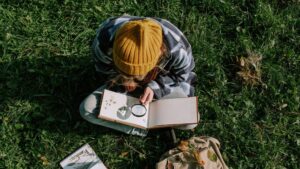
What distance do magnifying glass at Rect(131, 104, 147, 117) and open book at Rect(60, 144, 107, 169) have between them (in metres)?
0.62

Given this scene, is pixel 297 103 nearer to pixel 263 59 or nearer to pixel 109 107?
pixel 263 59

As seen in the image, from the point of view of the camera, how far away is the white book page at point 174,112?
382 cm

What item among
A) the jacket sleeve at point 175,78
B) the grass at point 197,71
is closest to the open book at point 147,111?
the jacket sleeve at point 175,78

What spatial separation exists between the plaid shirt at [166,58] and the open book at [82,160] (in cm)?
67

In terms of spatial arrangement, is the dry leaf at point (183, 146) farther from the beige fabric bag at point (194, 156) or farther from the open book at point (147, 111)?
the open book at point (147, 111)

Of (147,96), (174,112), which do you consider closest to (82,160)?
(147,96)

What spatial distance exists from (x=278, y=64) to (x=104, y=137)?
5.60ft

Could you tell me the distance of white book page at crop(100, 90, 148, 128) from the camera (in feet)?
12.4

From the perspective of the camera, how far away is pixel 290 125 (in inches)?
174

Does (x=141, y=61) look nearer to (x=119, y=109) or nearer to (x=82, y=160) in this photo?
(x=119, y=109)

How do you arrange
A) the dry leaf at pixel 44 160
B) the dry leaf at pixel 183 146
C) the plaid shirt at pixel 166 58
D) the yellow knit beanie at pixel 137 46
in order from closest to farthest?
1. the yellow knit beanie at pixel 137 46
2. the plaid shirt at pixel 166 58
3. the dry leaf at pixel 183 146
4. the dry leaf at pixel 44 160

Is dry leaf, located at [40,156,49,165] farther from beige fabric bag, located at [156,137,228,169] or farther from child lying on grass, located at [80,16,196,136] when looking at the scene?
beige fabric bag, located at [156,137,228,169]

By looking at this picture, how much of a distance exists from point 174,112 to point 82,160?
904 millimetres

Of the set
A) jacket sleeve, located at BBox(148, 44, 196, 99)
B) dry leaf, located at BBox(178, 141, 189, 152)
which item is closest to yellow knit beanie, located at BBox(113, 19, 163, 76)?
jacket sleeve, located at BBox(148, 44, 196, 99)
